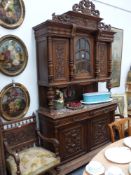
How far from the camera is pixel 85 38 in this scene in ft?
8.87

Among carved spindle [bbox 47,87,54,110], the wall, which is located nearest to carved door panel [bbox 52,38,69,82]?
carved spindle [bbox 47,87,54,110]

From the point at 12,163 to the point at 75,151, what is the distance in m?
0.94

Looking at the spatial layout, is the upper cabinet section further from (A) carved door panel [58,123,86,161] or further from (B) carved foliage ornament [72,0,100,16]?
(A) carved door panel [58,123,86,161]

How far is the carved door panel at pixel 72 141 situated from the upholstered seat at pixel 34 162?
1.00ft

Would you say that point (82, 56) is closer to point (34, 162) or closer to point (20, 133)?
point (20, 133)

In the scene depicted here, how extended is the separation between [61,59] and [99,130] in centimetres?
130

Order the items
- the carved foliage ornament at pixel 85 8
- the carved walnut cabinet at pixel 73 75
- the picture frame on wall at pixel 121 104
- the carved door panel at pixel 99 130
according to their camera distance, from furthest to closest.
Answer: the picture frame on wall at pixel 121 104 → the carved door panel at pixel 99 130 → the carved foliage ornament at pixel 85 8 → the carved walnut cabinet at pixel 73 75

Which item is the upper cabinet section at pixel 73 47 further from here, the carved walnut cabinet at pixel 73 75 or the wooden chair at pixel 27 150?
the wooden chair at pixel 27 150

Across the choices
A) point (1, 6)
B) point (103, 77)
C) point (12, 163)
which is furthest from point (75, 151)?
point (1, 6)

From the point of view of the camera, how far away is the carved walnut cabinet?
91.2 inches

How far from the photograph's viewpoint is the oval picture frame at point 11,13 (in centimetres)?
220

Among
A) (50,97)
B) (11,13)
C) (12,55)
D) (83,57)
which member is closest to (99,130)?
(50,97)

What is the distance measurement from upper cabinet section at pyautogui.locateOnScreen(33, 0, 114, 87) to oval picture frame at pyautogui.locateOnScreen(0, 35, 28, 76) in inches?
8.5

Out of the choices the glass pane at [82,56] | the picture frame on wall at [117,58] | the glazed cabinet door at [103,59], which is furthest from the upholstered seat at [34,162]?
the picture frame on wall at [117,58]
